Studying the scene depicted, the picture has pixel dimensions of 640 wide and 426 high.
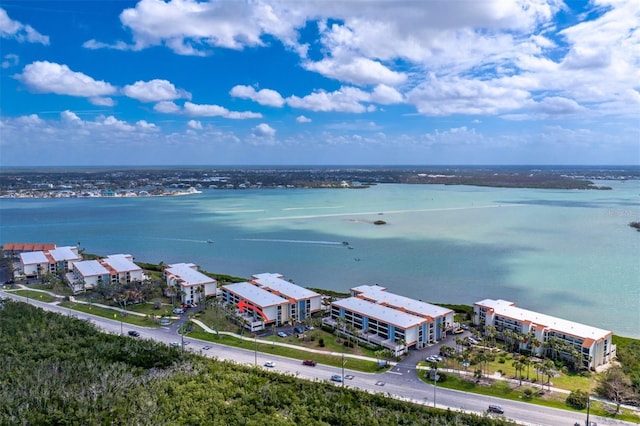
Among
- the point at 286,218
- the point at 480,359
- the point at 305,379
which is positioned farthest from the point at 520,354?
the point at 286,218

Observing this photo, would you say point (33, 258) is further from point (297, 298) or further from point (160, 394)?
point (160, 394)

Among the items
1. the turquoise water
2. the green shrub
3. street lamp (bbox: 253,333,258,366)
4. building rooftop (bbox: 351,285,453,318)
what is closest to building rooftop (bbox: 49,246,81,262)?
the turquoise water

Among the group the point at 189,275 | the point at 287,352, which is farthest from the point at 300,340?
the point at 189,275

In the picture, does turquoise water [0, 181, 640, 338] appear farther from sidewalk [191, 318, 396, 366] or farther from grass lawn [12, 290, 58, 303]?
grass lawn [12, 290, 58, 303]

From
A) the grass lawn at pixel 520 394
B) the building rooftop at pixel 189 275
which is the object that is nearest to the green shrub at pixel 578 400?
the grass lawn at pixel 520 394

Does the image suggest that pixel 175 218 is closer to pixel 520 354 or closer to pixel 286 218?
pixel 286 218

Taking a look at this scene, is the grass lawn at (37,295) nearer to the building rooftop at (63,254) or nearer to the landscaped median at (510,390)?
the building rooftop at (63,254)
